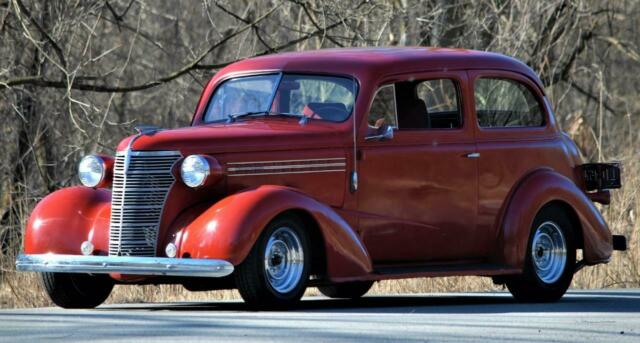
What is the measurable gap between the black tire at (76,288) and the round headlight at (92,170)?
0.68m

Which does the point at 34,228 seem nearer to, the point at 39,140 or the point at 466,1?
the point at 39,140

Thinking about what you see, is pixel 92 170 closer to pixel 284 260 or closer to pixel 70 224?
pixel 70 224

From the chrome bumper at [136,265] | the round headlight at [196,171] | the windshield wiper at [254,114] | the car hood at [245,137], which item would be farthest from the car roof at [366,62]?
the chrome bumper at [136,265]

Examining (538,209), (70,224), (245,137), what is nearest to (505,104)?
(538,209)

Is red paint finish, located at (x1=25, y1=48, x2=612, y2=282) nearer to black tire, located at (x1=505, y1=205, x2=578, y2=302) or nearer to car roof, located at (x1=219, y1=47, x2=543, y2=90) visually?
car roof, located at (x1=219, y1=47, x2=543, y2=90)

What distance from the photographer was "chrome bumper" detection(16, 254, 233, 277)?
9359 millimetres

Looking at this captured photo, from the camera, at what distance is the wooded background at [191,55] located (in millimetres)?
16594

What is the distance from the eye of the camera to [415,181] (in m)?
11.0

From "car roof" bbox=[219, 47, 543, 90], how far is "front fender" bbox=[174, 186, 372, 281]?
1380 millimetres

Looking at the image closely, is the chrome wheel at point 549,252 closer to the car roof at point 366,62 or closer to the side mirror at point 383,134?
the car roof at point 366,62

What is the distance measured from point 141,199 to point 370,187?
173 cm

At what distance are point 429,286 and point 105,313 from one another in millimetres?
4632

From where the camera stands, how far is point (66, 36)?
744 inches

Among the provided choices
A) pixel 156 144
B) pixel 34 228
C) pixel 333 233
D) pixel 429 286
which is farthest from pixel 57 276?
pixel 429 286
